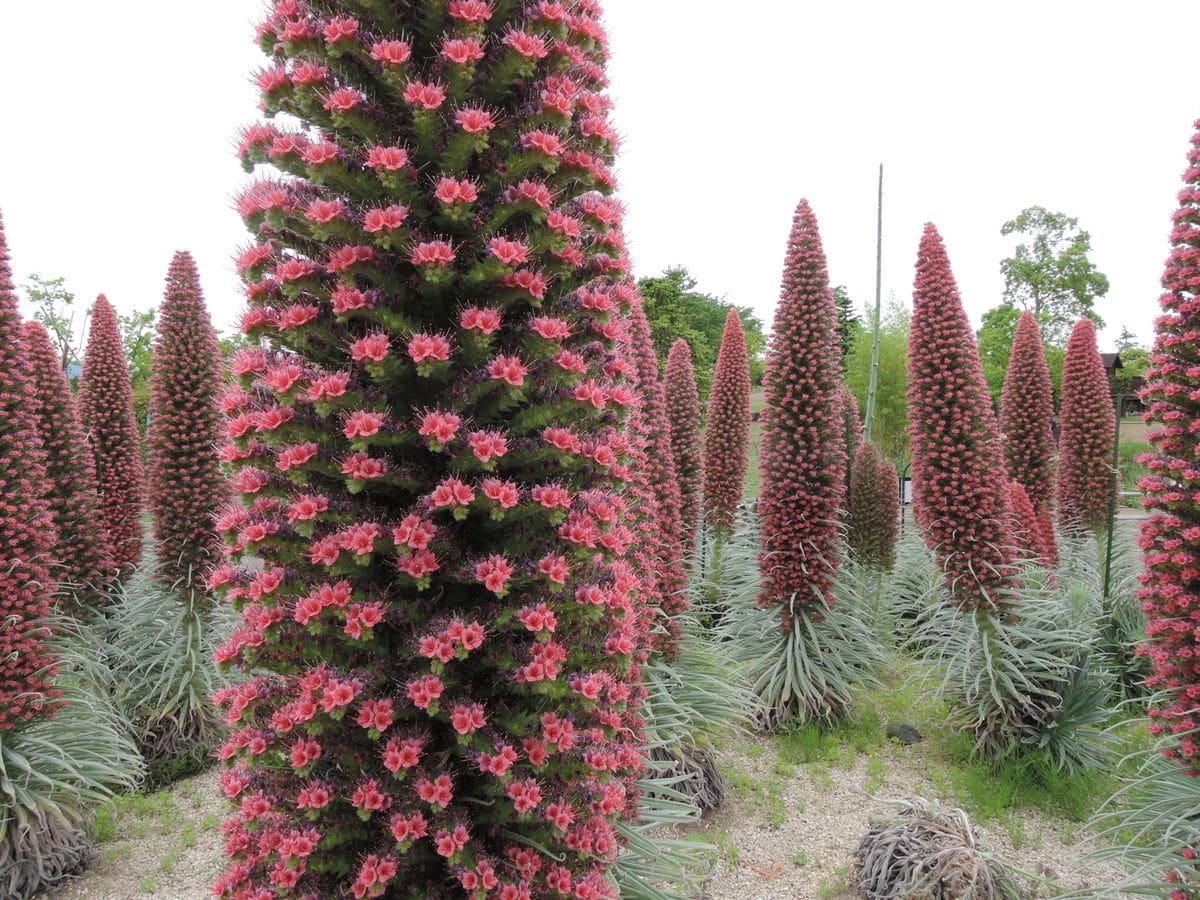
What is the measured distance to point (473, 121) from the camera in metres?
2.16

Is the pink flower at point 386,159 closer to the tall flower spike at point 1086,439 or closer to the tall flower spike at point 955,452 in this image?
the tall flower spike at point 955,452

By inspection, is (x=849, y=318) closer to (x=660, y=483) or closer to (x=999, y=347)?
(x=999, y=347)

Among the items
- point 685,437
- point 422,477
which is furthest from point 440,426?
point 685,437

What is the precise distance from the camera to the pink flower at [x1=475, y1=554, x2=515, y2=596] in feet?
6.81

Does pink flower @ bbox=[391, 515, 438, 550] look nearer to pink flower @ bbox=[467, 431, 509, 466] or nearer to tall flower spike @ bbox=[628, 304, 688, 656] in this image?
pink flower @ bbox=[467, 431, 509, 466]

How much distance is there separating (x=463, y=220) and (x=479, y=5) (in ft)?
2.11

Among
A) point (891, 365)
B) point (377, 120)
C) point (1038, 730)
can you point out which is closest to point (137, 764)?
point (377, 120)

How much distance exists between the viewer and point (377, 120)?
2270 mm

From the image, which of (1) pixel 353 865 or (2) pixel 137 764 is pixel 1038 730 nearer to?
(1) pixel 353 865

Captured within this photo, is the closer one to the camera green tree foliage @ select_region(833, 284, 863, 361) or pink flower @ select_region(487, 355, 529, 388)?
pink flower @ select_region(487, 355, 529, 388)

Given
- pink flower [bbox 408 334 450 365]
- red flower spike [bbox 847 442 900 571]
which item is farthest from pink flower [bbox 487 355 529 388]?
red flower spike [bbox 847 442 900 571]

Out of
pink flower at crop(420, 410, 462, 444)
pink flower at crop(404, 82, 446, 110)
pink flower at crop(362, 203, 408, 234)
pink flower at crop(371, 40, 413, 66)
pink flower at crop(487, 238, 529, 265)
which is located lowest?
pink flower at crop(420, 410, 462, 444)

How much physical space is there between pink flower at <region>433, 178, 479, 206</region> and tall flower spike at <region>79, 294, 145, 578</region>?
21.7 ft

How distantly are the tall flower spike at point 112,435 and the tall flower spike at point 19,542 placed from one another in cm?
212
